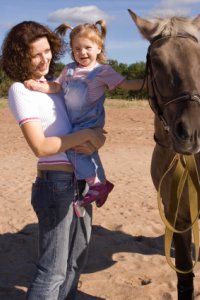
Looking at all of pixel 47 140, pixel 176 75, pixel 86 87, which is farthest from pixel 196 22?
pixel 47 140

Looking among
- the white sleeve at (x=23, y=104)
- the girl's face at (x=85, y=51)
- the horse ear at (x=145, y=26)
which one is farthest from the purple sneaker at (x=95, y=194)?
the horse ear at (x=145, y=26)

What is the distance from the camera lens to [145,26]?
344 centimetres

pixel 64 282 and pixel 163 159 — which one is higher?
pixel 163 159

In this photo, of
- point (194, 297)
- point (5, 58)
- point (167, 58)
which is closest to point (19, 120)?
point (5, 58)

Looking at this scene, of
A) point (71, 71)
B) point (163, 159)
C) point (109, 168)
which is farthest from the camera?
point (109, 168)

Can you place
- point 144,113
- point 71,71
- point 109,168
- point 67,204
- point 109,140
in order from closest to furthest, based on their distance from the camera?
point 67,204 → point 71,71 → point 109,168 → point 109,140 → point 144,113

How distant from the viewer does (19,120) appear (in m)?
2.92

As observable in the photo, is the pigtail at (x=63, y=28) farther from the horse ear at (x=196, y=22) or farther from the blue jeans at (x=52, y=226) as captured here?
the blue jeans at (x=52, y=226)

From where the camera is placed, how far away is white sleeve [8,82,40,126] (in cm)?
289

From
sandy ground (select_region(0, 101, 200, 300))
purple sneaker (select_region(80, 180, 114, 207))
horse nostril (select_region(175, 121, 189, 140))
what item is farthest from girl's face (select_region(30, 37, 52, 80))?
sandy ground (select_region(0, 101, 200, 300))

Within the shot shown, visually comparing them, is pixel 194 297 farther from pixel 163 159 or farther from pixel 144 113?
pixel 144 113

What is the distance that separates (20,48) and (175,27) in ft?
3.63

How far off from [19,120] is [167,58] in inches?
40.9

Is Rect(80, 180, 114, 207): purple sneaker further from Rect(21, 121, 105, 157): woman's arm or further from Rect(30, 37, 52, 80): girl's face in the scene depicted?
Rect(30, 37, 52, 80): girl's face
